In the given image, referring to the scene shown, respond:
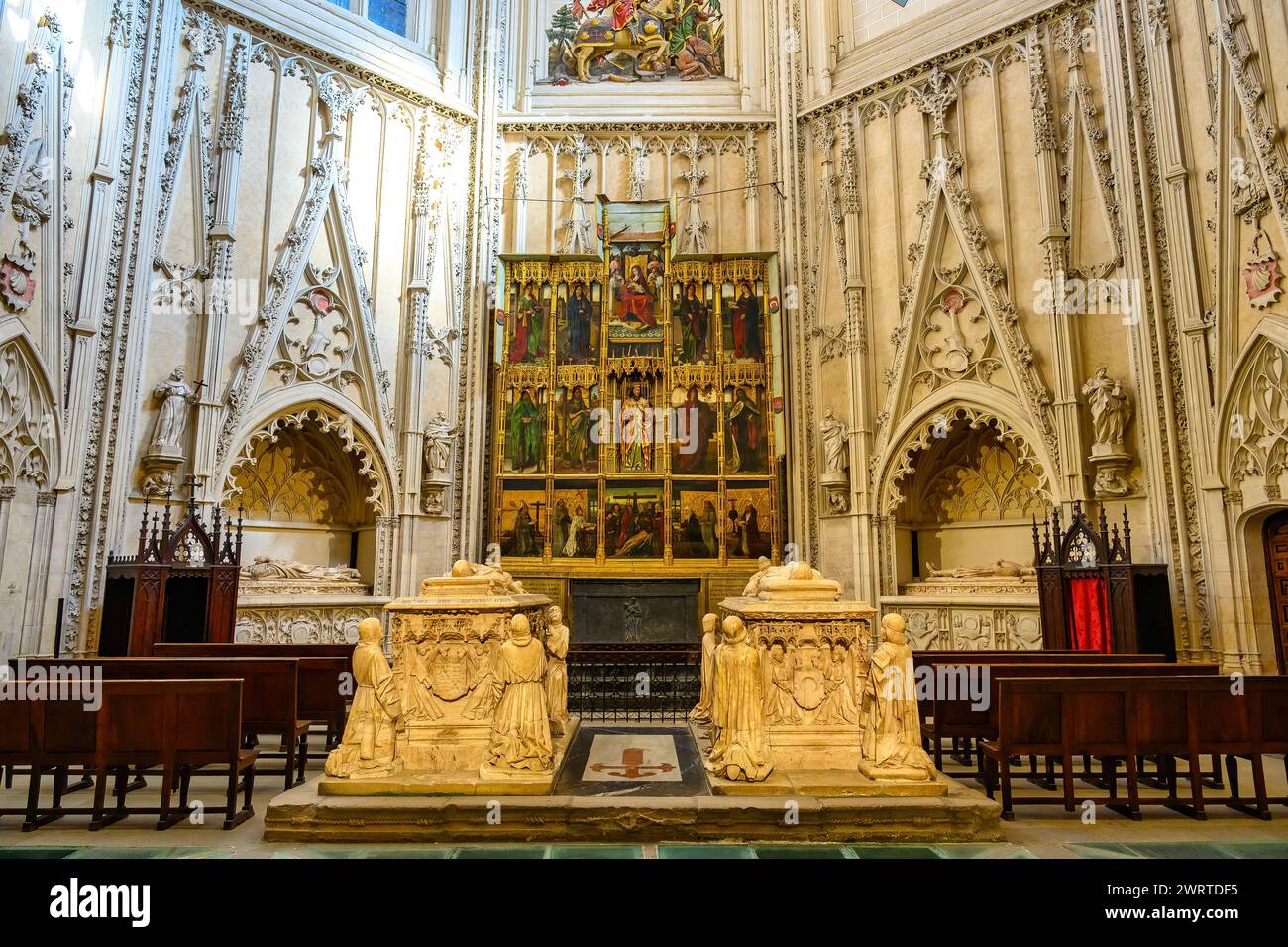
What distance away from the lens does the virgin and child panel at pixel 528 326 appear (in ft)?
52.6

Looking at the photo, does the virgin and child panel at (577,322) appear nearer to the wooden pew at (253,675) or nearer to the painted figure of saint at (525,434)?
the painted figure of saint at (525,434)

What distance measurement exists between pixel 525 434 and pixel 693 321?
398 centimetres

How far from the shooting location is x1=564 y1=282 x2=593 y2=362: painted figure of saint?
634 inches

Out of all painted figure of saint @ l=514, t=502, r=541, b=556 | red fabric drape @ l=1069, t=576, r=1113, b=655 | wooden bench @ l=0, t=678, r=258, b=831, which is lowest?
wooden bench @ l=0, t=678, r=258, b=831

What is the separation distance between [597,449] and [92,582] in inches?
325

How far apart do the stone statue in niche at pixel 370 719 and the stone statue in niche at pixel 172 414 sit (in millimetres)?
8163

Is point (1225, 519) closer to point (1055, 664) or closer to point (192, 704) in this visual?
point (1055, 664)

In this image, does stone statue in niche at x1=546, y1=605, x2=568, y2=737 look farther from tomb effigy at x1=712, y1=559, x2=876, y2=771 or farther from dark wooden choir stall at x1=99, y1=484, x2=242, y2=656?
dark wooden choir stall at x1=99, y1=484, x2=242, y2=656

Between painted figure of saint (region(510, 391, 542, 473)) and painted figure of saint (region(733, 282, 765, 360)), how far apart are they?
412 centimetres

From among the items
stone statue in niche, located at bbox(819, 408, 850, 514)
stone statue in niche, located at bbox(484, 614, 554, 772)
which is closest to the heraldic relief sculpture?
stone statue in niche, located at bbox(484, 614, 554, 772)

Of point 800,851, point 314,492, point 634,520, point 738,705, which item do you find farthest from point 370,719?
point 314,492

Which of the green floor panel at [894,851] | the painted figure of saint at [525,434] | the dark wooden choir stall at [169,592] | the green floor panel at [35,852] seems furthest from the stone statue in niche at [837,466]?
the green floor panel at [35,852]

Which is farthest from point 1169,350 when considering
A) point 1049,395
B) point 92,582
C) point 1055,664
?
point 92,582

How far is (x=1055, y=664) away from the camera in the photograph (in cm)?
687
